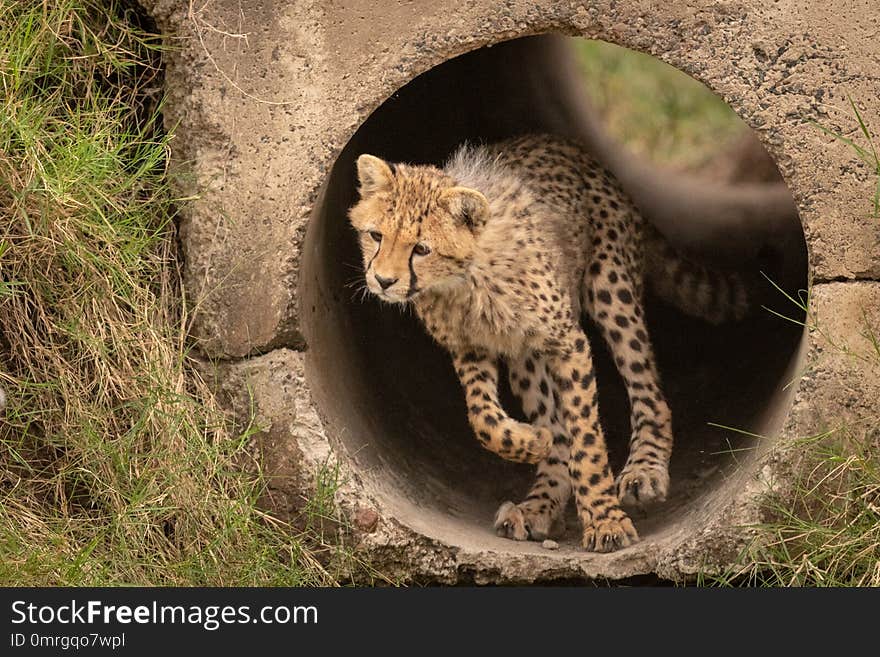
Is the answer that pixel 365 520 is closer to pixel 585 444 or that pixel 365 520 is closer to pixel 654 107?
pixel 585 444

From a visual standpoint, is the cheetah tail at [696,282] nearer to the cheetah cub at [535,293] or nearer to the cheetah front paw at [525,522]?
the cheetah cub at [535,293]

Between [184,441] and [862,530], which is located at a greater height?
[862,530]

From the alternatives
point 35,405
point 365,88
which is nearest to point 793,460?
point 365,88

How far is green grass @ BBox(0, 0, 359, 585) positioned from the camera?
438cm

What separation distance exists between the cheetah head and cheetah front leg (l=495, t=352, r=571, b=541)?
0.69 m

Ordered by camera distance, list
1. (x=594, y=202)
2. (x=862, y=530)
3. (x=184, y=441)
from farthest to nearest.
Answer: (x=594, y=202)
(x=184, y=441)
(x=862, y=530)

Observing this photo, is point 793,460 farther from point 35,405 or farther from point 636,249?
point 35,405

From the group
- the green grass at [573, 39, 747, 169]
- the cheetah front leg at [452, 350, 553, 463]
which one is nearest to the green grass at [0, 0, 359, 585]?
the cheetah front leg at [452, 350, 553, 463]

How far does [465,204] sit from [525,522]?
1.31 metres

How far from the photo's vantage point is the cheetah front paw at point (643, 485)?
16.9 ft

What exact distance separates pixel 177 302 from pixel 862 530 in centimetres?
238

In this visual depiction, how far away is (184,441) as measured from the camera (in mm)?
4465

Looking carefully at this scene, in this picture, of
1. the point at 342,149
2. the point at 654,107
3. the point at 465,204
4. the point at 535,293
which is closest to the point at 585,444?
the point at 535,293

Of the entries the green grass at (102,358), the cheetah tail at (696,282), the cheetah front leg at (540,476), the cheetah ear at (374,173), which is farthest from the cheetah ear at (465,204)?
the cheetah tail at (696,282)
